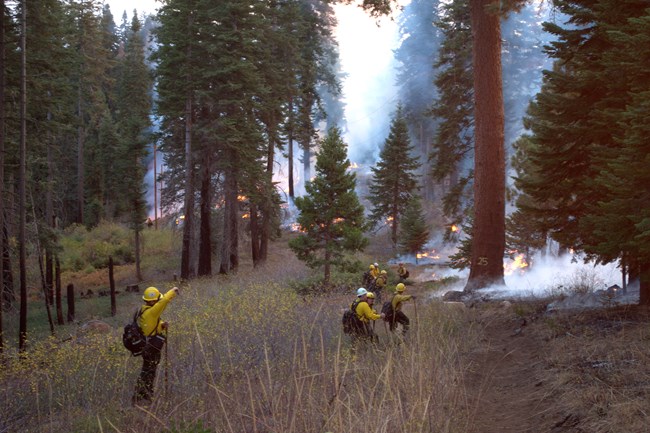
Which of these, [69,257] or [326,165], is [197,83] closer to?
[326,165]

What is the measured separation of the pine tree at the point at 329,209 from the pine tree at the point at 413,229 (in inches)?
760

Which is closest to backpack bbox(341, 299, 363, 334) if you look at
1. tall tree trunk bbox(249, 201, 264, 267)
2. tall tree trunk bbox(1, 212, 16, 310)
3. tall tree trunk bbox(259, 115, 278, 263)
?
tall tree trunk bbox(1, 212, 16, 310)

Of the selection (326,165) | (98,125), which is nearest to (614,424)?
(326,165)

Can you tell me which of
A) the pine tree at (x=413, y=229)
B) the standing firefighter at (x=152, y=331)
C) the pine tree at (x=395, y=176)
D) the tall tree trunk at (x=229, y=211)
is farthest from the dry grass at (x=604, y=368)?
the pine tree at (x=395, y=176)

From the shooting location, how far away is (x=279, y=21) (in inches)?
1315

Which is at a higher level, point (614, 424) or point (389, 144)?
point (389, 144)

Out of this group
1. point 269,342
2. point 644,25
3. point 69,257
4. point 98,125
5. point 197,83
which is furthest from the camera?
point 98,125

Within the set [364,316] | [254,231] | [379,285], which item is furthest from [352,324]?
[254,231]

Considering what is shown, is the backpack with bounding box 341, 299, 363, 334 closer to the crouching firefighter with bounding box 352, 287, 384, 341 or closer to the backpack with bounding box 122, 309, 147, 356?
the crouching firefighter with bounding box 352, 287, 384, 341

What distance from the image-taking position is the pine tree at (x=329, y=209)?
21.1m

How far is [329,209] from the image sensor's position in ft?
70.2

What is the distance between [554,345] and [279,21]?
3091 centimetres

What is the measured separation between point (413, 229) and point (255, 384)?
117 ft

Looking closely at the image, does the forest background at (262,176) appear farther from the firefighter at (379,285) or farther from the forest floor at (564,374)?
the firefighter at (379,285)
